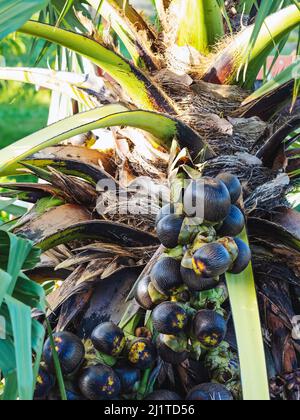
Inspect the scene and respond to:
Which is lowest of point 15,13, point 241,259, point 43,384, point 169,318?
point 43,384

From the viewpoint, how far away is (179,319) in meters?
1.48

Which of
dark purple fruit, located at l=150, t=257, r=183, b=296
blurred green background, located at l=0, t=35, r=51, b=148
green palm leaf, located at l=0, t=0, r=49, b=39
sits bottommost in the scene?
dark purple fruit, located at l=150, t=257, r=183, b=296

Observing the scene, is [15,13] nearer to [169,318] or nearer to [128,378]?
[169,318]

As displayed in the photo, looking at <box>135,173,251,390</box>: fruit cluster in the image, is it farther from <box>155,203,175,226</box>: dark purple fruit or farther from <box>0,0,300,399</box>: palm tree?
<box>0,0,300,399</box>: palm tree

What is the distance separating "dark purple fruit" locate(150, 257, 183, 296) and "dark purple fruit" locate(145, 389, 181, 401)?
19cm

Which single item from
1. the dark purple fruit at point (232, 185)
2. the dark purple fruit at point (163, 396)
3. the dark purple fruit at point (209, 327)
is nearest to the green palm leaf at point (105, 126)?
the dark purple fruit at point (232, 185)

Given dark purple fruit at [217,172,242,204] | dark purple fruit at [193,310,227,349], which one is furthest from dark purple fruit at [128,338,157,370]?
dark purple fruit at [217,172,242,204]

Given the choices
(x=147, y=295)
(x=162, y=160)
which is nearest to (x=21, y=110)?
(x=162, y=160)

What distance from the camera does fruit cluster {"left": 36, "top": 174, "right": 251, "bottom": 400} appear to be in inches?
58.4

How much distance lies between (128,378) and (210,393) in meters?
0.16

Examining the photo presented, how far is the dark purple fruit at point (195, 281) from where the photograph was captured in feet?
4.84

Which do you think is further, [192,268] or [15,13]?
[192,268]

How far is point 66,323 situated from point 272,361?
0.44 meters
